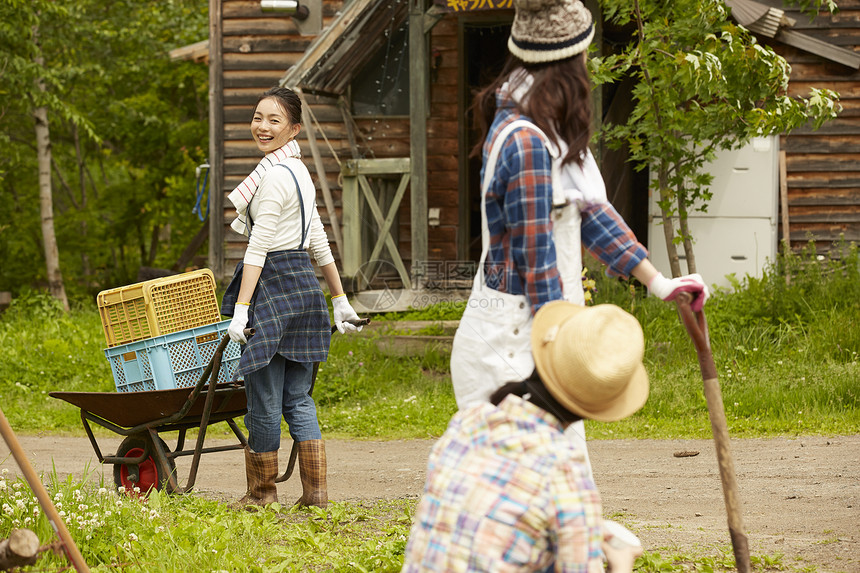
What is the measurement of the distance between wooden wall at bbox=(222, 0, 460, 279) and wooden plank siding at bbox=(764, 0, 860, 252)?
149 inches

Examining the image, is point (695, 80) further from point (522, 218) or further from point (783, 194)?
point (522, 218)

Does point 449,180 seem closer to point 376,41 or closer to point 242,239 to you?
point 376,41

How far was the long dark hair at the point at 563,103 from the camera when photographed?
284cm

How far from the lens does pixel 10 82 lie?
12.2 metres

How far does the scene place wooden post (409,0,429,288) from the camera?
9656 millimetres

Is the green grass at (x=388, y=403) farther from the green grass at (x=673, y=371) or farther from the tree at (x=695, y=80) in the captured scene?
the tree at (x=695, y=80)

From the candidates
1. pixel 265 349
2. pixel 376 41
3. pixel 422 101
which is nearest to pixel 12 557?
pixel 265 349

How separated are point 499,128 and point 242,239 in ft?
30.8

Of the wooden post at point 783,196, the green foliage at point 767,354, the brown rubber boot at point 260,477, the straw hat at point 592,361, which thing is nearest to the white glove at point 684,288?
the straw hat at point 592,361

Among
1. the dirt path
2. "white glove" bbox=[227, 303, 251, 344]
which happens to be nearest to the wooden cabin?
the dirt path

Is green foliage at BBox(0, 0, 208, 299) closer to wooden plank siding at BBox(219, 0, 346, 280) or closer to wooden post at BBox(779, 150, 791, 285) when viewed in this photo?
wooden plank siding at BBox(219, 0, 346, 280)

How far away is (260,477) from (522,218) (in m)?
2.61

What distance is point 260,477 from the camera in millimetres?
4801

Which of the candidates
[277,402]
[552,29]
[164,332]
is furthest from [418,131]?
[552,29]
